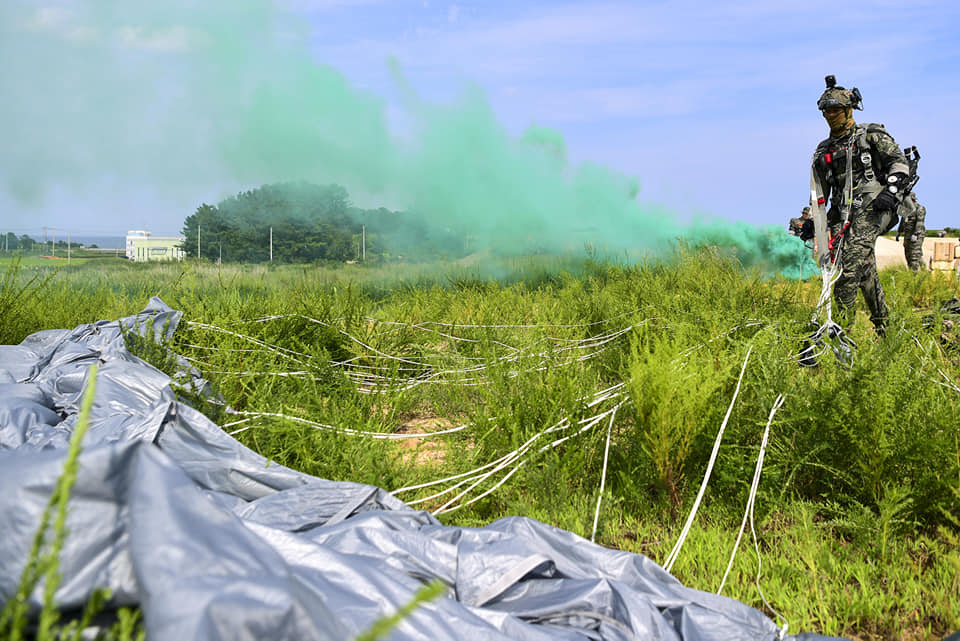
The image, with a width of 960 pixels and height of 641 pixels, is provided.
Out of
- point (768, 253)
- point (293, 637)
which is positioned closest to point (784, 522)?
point (293, 637)

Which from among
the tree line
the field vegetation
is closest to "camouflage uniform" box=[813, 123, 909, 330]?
the field vegetation

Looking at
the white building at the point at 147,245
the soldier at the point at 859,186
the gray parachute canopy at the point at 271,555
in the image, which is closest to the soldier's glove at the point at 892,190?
the soldier at the point at 859,186

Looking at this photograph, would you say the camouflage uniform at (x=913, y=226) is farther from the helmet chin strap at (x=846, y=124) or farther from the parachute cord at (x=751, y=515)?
the parachute cord at (x=751, y=515)

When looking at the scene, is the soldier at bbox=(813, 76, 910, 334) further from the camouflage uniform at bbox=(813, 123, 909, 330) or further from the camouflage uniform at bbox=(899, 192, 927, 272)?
the camouflage uniform at bbox=(899, 192, 927, 272)

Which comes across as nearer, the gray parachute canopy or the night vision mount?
the gray parachute canopy

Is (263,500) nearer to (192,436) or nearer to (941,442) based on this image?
(192,436)

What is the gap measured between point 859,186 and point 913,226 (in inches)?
59.6

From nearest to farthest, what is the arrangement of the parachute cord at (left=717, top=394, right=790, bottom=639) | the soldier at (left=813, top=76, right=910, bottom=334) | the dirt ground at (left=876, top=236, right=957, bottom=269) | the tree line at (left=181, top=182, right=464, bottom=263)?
the parachute cord at (left=717, top=394, right=790, bottom=639) → the soldier at (left=813, top=76, right=910, bottom=334) → the dirt ground at (left=876, top=236, right=957, bottom=269) → the tree line at (left=181, top=182, right=464, bottom=263)

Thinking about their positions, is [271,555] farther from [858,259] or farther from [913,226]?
[913,226]

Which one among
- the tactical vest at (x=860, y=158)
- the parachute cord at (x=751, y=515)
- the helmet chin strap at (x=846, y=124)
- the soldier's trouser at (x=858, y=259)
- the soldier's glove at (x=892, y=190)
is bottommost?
the parachute cord at (x=751, y=515)

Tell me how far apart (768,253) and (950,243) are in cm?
551

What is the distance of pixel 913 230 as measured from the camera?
6684 mm

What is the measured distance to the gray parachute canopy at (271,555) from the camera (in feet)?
4.00

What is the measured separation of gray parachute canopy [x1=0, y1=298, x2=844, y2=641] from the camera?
1.22 metres
